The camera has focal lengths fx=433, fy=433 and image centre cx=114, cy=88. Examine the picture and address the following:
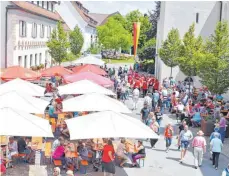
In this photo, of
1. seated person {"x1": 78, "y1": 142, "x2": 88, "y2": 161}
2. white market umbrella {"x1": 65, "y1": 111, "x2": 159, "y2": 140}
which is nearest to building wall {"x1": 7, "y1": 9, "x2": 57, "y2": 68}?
seated person {"x1": 78, "y1": 142, "x2": 88, "y2": 161}

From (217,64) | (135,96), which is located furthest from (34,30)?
(217,64)

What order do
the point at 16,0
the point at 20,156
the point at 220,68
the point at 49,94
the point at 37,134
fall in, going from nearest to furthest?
the point at 37,134
the point at 20,156
the point at 220,68
the point at 49,94
the point at 16,0

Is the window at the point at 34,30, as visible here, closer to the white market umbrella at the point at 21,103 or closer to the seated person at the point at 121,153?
the white market umbrella at the point at 21,103

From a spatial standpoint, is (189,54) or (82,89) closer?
(82,89)

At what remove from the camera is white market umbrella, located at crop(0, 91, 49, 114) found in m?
15.6

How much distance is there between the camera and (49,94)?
25.9 metres

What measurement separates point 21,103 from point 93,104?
2797 mm

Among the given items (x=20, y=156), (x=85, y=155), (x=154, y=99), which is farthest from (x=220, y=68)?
(x=20, y=156)

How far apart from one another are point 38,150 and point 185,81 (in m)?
26.7

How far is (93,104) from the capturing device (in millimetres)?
16906

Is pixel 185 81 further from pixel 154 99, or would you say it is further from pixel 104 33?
pixel 104 33

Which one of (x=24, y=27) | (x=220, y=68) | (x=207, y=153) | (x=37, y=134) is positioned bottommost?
(x=207, y=153)

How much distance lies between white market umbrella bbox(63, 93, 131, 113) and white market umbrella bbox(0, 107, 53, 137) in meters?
3.87

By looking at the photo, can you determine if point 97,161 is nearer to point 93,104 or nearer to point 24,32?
point 93,104
